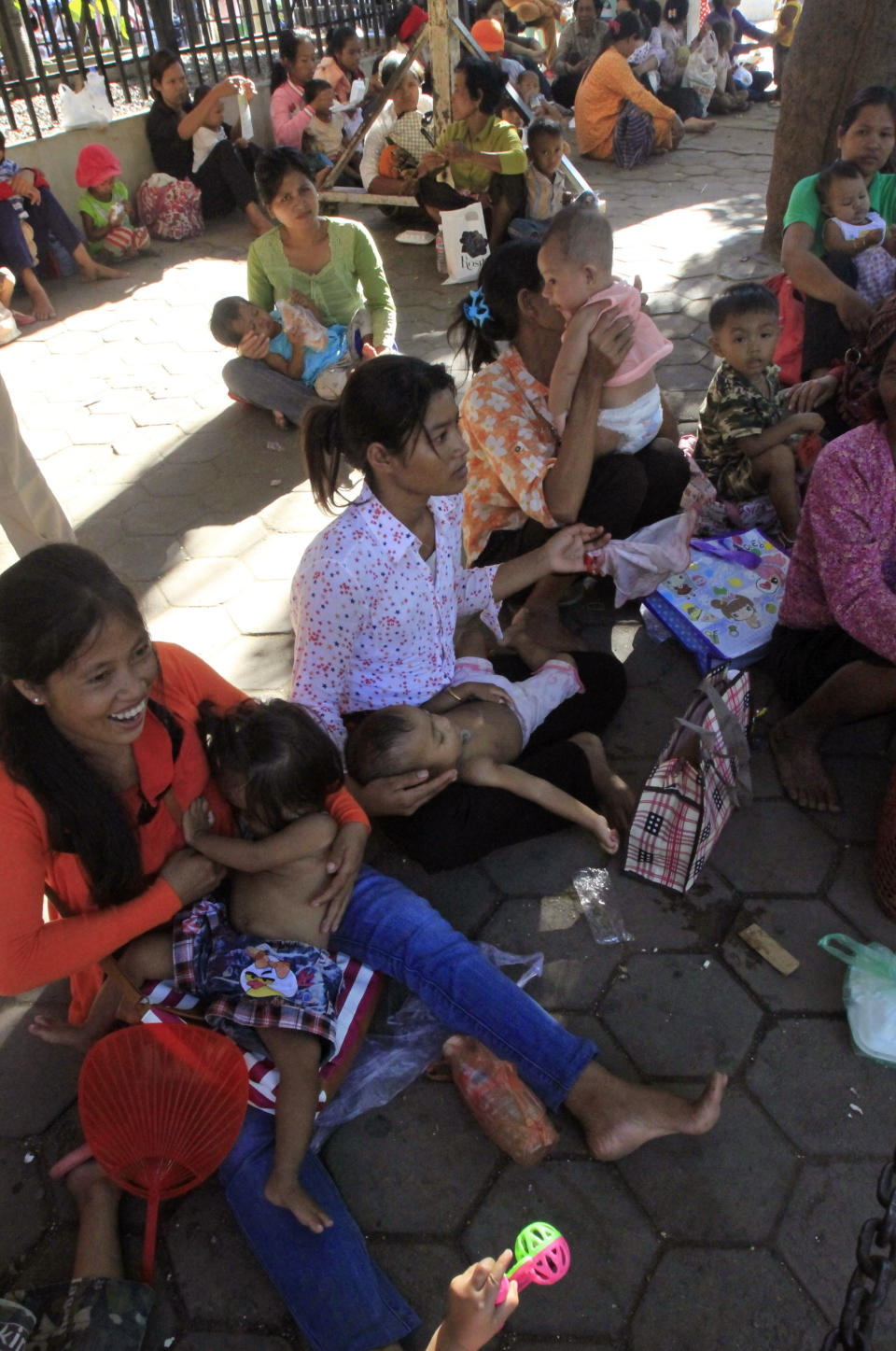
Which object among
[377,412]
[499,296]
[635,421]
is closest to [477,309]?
[499,296]

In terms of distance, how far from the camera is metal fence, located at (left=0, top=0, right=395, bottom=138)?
690 cm

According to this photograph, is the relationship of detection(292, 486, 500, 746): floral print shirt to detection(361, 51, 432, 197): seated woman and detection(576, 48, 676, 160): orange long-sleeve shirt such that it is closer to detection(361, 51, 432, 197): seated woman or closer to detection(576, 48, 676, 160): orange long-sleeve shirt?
detection(361, 51, 432, 197): seated woman

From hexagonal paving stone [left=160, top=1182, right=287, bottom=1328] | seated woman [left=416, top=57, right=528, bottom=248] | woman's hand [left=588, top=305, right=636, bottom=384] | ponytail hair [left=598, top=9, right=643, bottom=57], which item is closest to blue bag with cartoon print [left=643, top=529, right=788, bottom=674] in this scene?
woman's hand [left=588, top=305, right=636, bottom=384]

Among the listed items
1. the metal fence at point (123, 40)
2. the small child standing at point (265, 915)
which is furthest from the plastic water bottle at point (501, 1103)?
the metal fence at point (123, 40)

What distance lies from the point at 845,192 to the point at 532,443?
2.01 metres

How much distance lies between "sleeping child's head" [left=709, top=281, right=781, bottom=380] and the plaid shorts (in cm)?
249

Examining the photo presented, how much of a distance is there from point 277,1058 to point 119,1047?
29 cm

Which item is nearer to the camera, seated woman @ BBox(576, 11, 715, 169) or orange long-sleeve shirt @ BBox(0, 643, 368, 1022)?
orange long-sleeve shirt @ BBox(0, 643, 368, 1022)

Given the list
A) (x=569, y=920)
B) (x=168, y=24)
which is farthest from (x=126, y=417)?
(x=168, y=24)

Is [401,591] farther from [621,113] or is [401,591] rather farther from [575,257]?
[621,113]

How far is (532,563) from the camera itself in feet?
8.57

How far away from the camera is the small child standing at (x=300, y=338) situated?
4457 mm

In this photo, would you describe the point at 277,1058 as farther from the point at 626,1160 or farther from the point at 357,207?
the point at 357,207

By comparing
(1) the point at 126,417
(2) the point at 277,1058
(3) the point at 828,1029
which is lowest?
(3) the point at 828,1029
